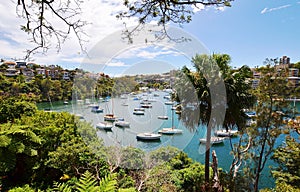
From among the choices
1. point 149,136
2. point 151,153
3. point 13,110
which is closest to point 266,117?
point 151,153

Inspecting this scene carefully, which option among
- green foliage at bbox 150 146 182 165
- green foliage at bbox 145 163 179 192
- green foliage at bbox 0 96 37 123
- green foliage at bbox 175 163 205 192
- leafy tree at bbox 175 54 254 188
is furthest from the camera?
green foliage at bbox 0 96 37 123

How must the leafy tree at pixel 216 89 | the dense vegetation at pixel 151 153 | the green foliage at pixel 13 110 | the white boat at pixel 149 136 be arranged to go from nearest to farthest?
the dense vegetation at pixel 151 153
the leafy tree at pixel 216 89
the green foliage at pixel 13 110
the white boat at pixel 149 136

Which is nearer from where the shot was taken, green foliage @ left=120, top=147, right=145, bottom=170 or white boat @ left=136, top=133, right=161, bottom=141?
green foliage @ left=120, top=147, right=145, bottom=170

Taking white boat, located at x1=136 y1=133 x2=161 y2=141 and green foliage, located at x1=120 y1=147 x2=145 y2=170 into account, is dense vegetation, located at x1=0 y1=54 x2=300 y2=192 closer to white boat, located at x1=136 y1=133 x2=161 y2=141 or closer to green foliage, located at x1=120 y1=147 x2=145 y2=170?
green foliage, located at x1=120 y1=147 x2=145 y2=170

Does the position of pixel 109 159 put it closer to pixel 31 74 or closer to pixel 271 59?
pixel 271 59

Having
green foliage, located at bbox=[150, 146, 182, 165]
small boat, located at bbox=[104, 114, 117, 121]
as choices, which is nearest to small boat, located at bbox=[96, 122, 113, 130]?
small boat, located at bbox=[104, 114, 117, 121]

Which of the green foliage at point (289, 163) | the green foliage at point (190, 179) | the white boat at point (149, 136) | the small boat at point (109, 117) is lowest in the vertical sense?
the white boat at point (149, 136)

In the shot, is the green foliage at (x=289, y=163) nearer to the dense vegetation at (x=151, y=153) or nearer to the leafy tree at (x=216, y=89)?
the dense vegetation at (x=151, y=153)

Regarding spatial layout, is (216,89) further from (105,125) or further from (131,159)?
(105,125)

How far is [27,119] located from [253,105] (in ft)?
26.2

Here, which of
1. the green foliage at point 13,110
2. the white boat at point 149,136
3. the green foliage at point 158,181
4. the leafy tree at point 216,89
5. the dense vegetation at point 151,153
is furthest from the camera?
the white boat at point 149,136

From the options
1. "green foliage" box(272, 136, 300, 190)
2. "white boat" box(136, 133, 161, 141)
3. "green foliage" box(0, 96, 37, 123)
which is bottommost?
"white boat" box(136, 133, 161, 141)

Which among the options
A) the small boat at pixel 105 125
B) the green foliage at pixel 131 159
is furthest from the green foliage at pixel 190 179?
the small boat at pixel 105 125

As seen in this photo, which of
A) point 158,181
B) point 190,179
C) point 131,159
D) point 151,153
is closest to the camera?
point 158,181
